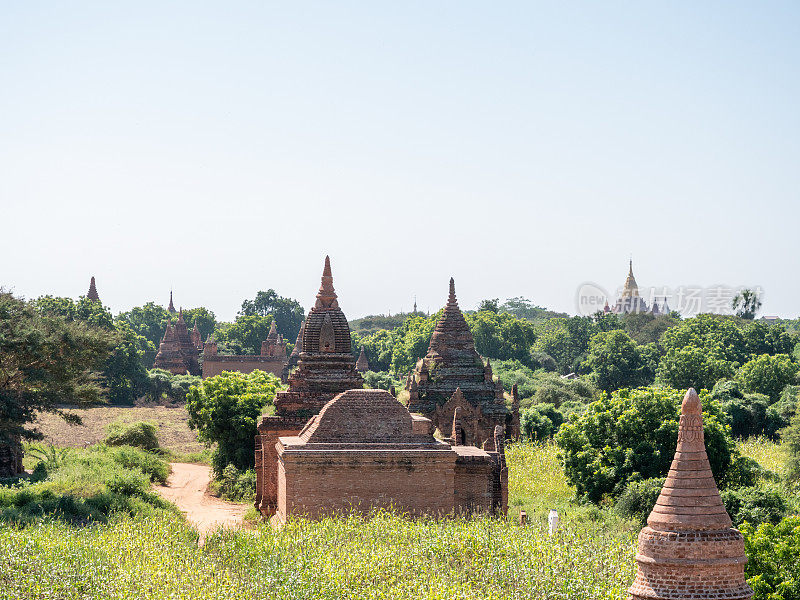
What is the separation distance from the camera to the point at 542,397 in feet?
204

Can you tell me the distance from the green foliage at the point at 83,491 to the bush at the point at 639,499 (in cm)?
1295

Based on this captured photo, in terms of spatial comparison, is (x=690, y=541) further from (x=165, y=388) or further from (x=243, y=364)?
(x=243, y=364)

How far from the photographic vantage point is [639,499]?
28.0m

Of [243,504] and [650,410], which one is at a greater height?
[650,410]

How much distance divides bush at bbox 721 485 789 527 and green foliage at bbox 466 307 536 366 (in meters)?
71.1

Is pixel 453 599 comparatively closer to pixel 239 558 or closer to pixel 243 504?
pixel 239 558

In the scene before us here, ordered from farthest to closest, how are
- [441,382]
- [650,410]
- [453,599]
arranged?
[441,382] → [650,410] → [453,599]

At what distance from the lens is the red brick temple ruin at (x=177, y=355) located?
3428 inches

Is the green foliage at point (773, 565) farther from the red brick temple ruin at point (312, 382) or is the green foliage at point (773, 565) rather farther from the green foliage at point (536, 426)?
the green foliage at point (536, 426)

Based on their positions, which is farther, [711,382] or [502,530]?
[711,382]

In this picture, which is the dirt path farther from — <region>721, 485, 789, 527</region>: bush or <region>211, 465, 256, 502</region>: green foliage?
<region>721, 485, 789, 527</region>: bush

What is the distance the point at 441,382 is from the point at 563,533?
19.2 metres

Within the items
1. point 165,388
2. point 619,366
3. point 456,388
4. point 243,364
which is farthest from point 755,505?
point 243,364

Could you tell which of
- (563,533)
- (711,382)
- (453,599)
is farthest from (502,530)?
(711,382)
